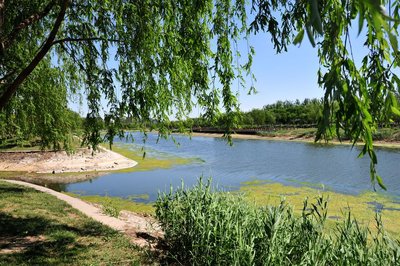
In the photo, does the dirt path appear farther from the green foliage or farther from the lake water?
the lake water

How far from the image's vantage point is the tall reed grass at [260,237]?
3820mm

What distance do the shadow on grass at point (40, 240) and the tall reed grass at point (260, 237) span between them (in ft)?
5.54

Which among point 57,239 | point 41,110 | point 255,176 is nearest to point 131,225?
point 57,239

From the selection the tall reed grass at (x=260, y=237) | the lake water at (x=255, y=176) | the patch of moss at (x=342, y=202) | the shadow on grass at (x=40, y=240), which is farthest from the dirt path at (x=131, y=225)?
the lake water at (x=255, y=176)

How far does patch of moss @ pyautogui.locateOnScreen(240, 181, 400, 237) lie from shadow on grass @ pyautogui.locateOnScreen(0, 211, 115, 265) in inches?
204

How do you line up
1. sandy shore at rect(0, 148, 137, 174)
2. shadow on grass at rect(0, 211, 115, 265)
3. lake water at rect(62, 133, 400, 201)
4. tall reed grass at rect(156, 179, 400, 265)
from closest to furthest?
tall reed grass at rect(156, 179, 400, 265)
shadow on grass at rect(0, 211, 115, 265)
lake water at rect(62, 133, 400, 201)
sandy shore at rect(0, 148, 137, 174)

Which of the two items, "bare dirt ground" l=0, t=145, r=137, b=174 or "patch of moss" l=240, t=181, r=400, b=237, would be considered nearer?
"patch of moss" l=240, t=181, r=400, b=237

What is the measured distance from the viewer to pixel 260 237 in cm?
451

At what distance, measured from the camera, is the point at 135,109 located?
4395mm

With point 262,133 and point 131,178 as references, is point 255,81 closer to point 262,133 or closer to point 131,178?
point 131,178

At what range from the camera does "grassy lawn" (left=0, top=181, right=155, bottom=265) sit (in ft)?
18.5

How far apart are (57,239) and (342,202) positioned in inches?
436

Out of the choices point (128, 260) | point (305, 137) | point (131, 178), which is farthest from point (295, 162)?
point (305, 137)

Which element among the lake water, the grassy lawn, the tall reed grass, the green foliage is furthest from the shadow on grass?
the lake water
